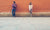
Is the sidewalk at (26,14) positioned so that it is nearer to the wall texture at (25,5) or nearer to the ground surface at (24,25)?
the wall texture at (25,5)

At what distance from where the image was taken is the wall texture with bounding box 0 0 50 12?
13266 millimetres

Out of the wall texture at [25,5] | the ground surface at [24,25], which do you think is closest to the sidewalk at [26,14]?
the wall texture at [25,5]

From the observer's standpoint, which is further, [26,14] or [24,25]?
[26,14]

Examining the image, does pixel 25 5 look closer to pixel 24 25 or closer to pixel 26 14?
pixel 26 14

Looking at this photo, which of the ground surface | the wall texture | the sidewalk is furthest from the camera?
the wall texture

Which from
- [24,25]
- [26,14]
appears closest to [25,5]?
[26,14]

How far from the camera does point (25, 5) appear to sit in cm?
1337

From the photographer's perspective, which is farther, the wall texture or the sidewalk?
the wall texture

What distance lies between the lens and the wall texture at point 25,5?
43.5 feet

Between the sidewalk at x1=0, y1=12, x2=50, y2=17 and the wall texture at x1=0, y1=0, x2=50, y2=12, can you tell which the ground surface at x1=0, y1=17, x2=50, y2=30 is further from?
the wall texture at x1=0, y1=0, x2=50, y2=12

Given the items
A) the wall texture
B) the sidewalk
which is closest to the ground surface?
the sidewalk

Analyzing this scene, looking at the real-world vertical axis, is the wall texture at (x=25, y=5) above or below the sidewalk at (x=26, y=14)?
above

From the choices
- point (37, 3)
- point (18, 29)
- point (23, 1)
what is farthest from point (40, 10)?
point (18, 29)

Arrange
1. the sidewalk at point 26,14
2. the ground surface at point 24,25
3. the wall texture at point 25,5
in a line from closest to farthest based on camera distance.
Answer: the ground surface at point 24,25 → the sidewalk at point 26,14 → the wall texture at point 25,5
